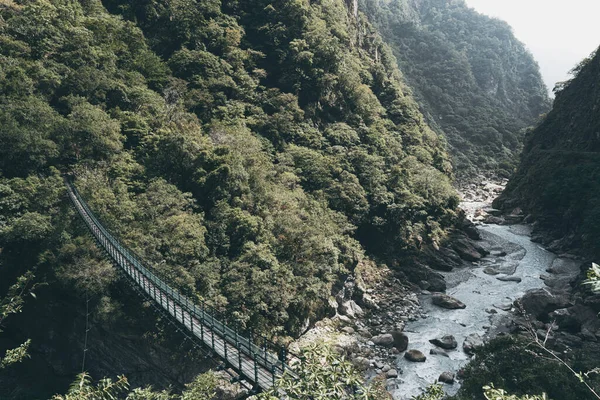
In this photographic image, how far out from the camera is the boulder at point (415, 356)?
77.6 ft

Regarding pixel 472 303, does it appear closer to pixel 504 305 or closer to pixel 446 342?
pixel 504 305

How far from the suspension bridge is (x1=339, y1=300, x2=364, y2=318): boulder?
30.2ft

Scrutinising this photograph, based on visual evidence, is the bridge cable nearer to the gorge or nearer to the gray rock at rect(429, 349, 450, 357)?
the gorge

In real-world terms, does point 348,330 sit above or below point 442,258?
below

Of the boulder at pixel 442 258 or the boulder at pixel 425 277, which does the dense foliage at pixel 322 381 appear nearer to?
the boulder at pixel 425 277

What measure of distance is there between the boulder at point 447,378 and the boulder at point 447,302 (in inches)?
355

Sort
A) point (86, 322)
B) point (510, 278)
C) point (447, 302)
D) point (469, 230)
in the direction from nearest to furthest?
point (86, 322) → point (447, 302) → point (510, 278) → point (469, 230)

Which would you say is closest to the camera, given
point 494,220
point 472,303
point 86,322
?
point 86,322

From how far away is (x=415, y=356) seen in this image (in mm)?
23719

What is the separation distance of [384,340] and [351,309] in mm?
4137

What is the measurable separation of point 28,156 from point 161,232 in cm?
1004

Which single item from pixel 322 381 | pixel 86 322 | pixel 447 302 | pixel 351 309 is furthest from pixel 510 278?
pixel 322 381

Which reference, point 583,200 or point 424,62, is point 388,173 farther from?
point 424,62

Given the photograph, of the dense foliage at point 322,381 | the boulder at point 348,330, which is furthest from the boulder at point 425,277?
the dense foliage at point 322,381
